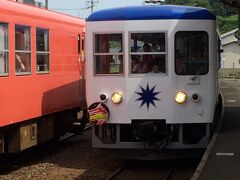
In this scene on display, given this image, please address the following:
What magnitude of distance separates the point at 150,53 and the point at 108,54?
80 centimetres

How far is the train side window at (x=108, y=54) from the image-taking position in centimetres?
1023

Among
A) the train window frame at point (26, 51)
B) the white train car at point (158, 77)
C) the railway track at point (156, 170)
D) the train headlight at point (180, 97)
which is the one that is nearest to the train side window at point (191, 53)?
the white train car at point (158, 77)

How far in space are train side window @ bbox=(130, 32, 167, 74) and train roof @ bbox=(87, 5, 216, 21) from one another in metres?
0.32

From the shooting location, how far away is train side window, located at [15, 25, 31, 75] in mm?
9922

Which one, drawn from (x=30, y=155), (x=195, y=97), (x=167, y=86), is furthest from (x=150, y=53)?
(x=30, y=155)

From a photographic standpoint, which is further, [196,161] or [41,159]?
[41,159]

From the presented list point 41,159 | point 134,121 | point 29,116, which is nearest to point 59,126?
point 41,159

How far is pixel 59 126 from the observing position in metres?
13.3

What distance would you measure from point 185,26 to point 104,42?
153 centimetres

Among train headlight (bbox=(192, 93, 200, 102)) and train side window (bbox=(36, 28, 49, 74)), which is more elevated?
train side window (bbox=(36, 28, 49, 74))

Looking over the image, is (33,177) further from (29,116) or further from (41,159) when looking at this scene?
(41,159)

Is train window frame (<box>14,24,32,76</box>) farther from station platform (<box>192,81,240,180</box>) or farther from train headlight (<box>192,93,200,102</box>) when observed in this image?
station platform (<box>192,81,240,180</box>)

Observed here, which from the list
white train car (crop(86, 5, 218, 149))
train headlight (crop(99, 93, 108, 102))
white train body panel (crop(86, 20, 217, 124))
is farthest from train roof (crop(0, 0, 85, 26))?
train headlight (crop(99, 93, 108, 102))

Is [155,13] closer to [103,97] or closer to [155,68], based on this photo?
[155,68]
